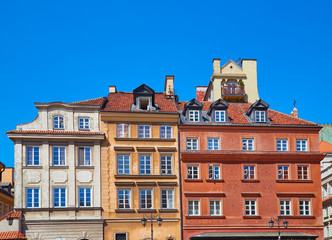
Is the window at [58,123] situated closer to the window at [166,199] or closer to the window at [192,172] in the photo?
the window at [166,199]

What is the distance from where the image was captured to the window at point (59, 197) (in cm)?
4803

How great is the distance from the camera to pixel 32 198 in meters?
47.8

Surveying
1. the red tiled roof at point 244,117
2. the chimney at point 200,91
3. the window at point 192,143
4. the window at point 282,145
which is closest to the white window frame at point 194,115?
the window at point 192,143

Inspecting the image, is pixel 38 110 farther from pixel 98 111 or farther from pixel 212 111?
pixel 212 111

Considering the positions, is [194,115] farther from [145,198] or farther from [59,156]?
[59,156]

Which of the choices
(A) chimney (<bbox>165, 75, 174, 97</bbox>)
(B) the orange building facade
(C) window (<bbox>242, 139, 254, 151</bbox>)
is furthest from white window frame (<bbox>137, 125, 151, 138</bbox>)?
(C) window (<bbox>242, 139, 254, 151</bbox>)

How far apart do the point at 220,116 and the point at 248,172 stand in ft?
18.7

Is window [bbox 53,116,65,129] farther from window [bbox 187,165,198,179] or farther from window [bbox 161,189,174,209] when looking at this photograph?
window [bbox 187,165,198,179]

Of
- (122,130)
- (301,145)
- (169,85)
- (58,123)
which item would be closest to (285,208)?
(301,145)

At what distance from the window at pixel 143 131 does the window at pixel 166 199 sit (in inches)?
200

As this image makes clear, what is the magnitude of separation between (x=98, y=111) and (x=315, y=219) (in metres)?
21.3

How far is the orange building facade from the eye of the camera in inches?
1967

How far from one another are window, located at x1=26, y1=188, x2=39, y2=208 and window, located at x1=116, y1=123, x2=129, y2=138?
28.2 feet

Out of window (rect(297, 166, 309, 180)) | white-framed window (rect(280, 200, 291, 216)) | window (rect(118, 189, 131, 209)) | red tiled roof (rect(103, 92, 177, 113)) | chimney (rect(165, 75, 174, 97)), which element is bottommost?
white-framed window (rect(280, 200, 291, 216))
